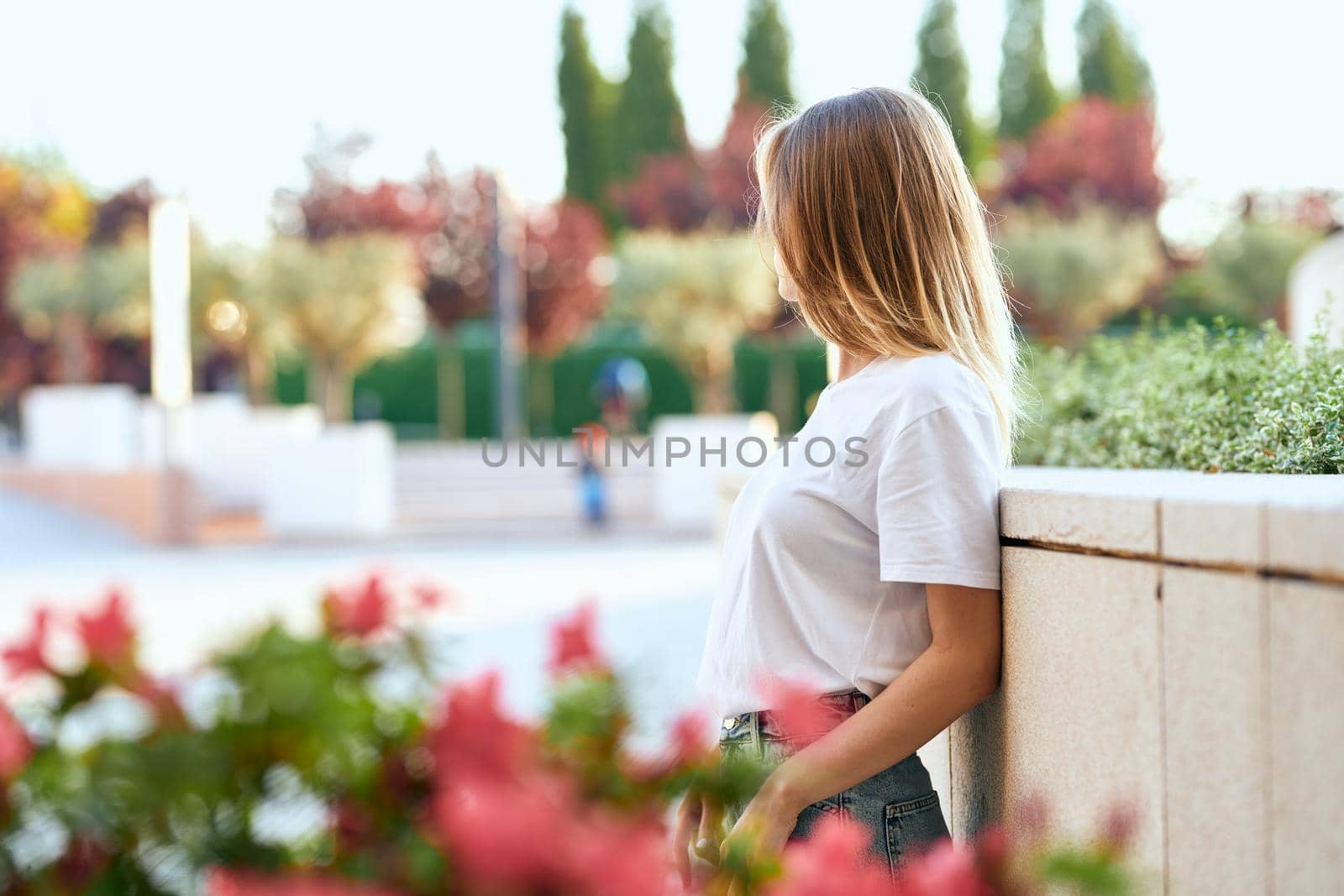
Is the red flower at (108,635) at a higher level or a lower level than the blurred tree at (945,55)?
lower

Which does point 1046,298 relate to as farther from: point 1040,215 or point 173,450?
point 173,450

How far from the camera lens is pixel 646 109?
34.8m

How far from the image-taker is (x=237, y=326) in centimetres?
2238

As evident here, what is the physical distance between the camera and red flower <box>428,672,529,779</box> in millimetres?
826

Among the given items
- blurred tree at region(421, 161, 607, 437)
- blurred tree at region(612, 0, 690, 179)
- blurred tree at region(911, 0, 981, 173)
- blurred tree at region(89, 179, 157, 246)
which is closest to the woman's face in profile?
blurred tree at region(421, 161, 607, 437)

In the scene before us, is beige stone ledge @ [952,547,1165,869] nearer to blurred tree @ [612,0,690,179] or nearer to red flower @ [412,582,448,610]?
red flower @ [412,582,448,610]

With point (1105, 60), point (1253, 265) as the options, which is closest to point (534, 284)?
point (1253, 265)

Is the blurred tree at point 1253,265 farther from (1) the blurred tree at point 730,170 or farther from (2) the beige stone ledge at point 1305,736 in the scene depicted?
(2) the beige stone ledge at point 1305,736

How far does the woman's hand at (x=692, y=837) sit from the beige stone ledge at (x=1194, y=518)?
551 millimetres

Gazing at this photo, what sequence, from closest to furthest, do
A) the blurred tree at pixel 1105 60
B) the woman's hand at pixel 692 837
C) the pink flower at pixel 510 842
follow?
the pink flower at pixel 510 842, the woman's hand at pixel 692 837, the blurred tree at pixel 1105 60

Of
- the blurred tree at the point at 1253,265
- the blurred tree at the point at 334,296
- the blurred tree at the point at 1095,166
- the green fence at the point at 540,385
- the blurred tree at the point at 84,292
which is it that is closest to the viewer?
the blurred tree at the point at 334,296

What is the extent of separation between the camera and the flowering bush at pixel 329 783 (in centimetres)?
80

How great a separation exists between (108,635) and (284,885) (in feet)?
1.08

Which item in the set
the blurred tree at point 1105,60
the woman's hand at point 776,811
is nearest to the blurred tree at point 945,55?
the blurred tree at point 1105,60
